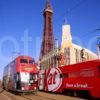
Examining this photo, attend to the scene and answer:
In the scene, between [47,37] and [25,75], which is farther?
[47,37]

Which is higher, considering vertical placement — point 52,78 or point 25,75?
point 25,75

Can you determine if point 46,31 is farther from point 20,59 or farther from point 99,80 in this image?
point 99,80

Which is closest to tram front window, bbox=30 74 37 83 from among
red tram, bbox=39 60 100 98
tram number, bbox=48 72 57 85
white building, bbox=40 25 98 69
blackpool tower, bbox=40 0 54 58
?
red tram, bbox=39 60 100 98

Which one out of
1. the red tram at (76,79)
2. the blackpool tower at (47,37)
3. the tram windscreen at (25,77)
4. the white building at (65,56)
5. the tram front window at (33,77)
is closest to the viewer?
the red tram at (76,79)

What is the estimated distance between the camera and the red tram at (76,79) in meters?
20.5

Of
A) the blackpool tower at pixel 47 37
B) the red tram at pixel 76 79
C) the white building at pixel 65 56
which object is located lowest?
the red tram at pixel 76 79

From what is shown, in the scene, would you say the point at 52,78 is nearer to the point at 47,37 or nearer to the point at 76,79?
the point at 76,79

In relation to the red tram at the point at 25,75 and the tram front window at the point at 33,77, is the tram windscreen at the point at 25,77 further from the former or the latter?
the tram front window at the point at 33,77

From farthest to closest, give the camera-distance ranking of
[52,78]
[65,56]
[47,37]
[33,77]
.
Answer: [47,37] < [65,56] < [52,78] < [33,77]

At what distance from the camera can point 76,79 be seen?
934 inches

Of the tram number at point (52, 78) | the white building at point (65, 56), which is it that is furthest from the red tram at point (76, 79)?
the white building at point (65, 56)

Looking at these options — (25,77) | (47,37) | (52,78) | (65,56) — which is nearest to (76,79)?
(25,77)

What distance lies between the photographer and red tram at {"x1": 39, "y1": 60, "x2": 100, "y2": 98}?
20.5 meters

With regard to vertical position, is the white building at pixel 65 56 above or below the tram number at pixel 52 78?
above
